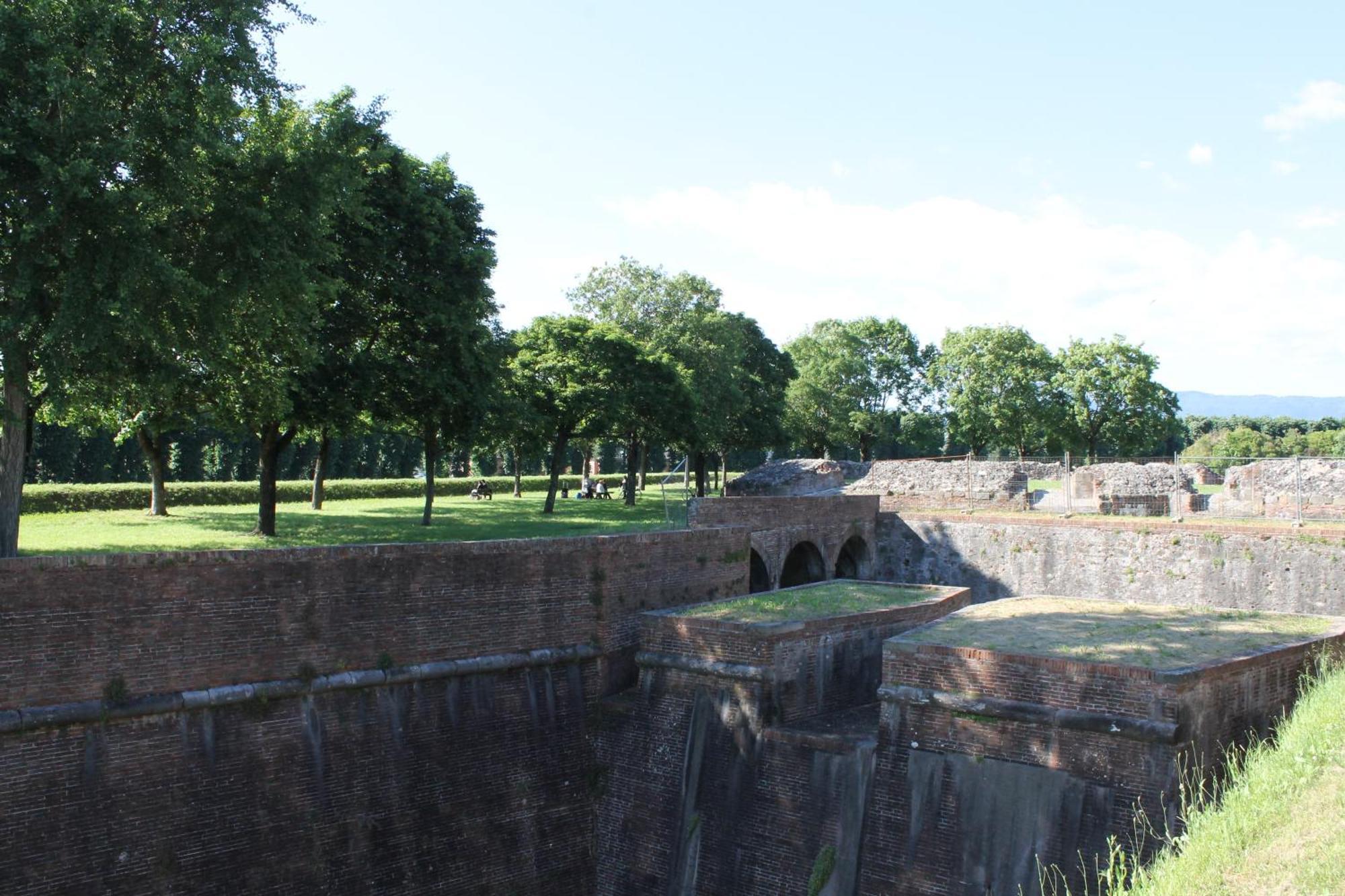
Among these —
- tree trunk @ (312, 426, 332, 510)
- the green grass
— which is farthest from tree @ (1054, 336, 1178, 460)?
tree trunk @ (312, 426, 332, 510)

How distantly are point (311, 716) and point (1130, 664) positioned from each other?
32.2 feet

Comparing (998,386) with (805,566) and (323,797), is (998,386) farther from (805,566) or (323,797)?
(323,797)

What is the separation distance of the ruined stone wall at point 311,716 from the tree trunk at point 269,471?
21.0ft

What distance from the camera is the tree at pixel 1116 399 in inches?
1761

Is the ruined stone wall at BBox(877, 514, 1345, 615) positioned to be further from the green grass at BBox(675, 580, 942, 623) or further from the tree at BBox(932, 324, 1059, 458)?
the tree at BBox(932, 324, 1059, 458)

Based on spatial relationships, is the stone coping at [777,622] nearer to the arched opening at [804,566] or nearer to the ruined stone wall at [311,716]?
the ruined stone wall at [311,716]

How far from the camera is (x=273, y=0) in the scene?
47.1 ft

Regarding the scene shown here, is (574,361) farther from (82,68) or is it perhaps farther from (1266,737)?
(1266,737)

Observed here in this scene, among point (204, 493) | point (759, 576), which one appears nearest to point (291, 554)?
point (759, 576)

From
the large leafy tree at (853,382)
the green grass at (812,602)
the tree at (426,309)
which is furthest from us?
the large leafy tree at (853,382)

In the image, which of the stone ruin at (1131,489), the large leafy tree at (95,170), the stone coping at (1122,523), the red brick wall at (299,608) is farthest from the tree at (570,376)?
the large leafy tree at (95,170)

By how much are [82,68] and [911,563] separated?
73.3 ft

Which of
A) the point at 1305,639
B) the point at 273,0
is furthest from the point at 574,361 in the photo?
the point at 1305,639

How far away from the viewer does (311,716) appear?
12102mm
